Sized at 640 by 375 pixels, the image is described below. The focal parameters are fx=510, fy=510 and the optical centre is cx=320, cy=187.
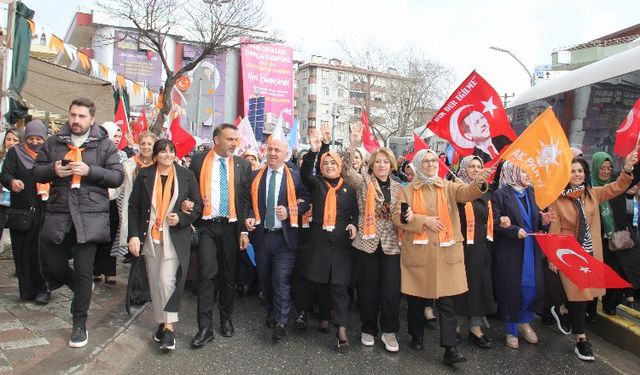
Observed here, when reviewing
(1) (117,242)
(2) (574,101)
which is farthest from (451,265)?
(2) (574,101)

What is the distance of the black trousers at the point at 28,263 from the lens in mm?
5227

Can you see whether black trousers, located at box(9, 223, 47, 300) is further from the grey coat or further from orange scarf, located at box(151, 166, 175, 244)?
orange scarf, located at box(151, 166, 175, 244)

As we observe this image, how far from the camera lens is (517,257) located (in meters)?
4.92

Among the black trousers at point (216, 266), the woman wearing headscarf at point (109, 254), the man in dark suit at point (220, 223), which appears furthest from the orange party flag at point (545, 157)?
the woman wearing headscarf at point (109, 254)

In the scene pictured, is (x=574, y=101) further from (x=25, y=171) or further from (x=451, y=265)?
(x=25, y=171)

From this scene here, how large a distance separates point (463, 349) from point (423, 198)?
149 cm

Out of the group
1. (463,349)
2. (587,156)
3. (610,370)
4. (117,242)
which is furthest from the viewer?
(587,156)

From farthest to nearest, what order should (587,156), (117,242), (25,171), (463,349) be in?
(587,156), (117,242), (25,171), (463,349)

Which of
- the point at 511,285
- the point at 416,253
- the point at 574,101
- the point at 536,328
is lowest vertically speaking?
the point at 536,328

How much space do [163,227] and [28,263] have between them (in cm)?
198

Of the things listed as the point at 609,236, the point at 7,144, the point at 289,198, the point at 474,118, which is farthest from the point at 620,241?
the point at 7,144

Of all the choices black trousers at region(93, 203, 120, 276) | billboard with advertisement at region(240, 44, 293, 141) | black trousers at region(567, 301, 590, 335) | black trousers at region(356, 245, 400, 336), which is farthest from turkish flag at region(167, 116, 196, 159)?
billboard with advertisement at region(240, 44, 293, 141)

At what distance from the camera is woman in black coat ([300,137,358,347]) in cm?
473

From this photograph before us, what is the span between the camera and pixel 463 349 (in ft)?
15.5
